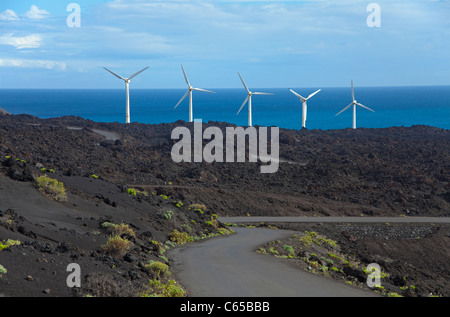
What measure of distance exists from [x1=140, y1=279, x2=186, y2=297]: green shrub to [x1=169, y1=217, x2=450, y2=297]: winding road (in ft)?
1.52

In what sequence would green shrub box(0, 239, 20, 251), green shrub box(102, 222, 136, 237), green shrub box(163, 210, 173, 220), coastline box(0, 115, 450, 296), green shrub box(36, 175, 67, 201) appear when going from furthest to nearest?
green shrub box(163, 210, 173, 220) < green shrub box(36, 175, 67, 201) < green shrub box(102, 222, 136, 237) < coastline box(0, 115, 450, 296) < green shrub box(0, 239, 20, 251)

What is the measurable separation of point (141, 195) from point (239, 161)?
4413 centimetres

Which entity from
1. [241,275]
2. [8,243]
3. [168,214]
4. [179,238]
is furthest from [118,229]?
[168,214]

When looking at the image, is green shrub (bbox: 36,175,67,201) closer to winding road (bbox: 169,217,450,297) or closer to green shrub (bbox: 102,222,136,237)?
green shrub (bbox: 102,222,136,237)

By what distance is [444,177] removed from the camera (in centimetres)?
7969

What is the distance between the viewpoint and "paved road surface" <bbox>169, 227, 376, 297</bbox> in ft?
59.0

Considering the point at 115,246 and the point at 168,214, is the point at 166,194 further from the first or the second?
the point at 115,246

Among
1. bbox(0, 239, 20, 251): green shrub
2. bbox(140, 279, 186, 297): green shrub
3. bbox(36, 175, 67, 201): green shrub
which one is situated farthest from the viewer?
bbox(36, 175, 67, 201): green shrub

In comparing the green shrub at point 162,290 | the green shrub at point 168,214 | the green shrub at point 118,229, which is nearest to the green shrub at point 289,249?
the green shrub at point 168,214

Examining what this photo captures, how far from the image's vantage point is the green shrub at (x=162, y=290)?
16906 millimetres

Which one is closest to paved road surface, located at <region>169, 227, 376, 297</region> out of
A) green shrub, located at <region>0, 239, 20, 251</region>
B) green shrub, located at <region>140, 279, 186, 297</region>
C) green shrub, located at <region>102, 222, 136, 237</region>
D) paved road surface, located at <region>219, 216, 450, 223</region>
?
green shrub, located at <region>140, 279, 186, 297</region>

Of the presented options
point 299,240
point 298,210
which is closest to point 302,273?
point 299,240

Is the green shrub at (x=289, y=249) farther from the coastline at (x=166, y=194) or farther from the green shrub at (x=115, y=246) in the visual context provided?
the green shrub at (x=115, y=246)

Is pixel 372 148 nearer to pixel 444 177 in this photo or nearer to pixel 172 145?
pixel 444 177
